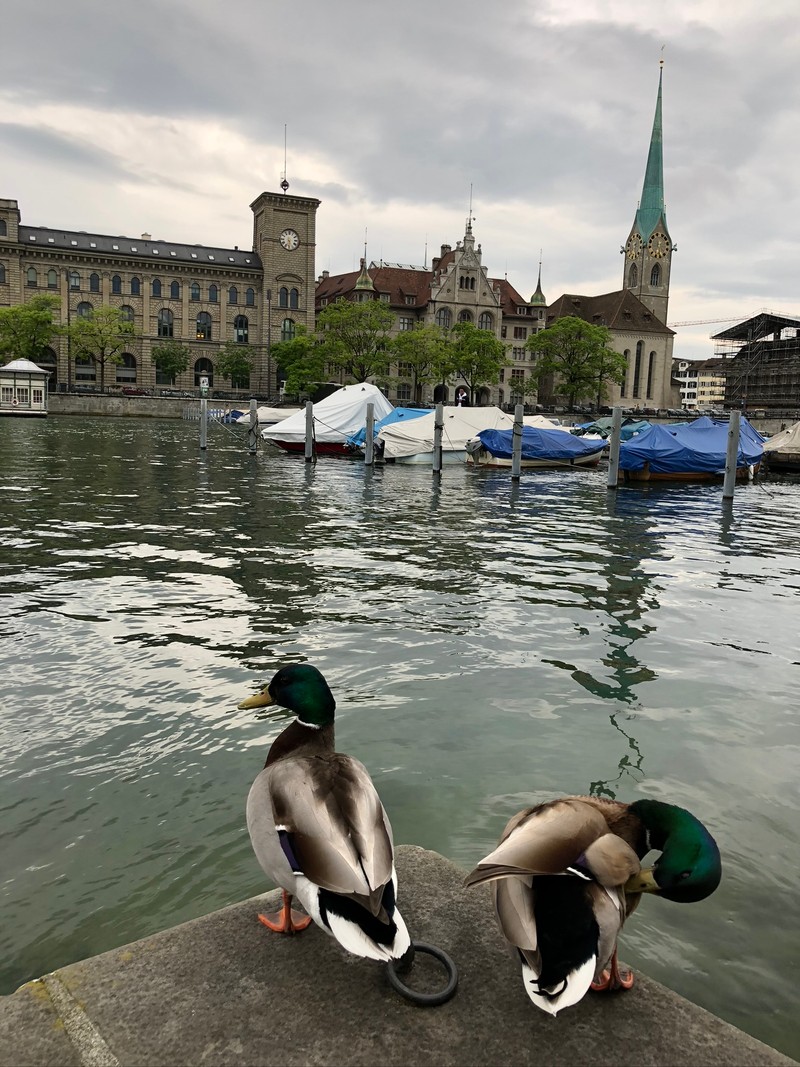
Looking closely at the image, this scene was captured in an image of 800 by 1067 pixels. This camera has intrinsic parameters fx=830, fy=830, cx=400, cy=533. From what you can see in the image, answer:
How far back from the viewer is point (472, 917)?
3033 millimetres

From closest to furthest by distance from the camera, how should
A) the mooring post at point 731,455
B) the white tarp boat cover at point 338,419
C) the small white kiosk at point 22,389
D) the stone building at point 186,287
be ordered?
the mooring post at point 731,455, the white tarp boat cover at point 338,419, the small white kiosk at point 22,389, the stone building at point 186,287

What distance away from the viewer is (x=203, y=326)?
10394cm

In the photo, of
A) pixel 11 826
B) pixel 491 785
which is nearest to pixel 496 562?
pixel 491 785

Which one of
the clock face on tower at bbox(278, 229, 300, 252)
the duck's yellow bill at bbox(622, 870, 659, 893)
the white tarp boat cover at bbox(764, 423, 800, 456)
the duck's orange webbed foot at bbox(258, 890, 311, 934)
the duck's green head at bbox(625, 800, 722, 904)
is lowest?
the duck's orange webbed foot at bbox(258, 890, 311, 934)

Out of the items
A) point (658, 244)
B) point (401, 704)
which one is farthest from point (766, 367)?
point (401, 704)

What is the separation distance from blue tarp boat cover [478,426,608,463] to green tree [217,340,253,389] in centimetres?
7033

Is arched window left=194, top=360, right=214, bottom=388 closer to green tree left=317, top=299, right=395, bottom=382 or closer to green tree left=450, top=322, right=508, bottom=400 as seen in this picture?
green tree left=317, top=299, right=395, bottom=382

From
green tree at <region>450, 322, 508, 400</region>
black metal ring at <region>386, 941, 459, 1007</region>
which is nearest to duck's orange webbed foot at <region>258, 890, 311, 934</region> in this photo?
black metal ring at <region>386, 941, 459, 1007</region>

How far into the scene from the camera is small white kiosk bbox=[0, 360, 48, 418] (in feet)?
201

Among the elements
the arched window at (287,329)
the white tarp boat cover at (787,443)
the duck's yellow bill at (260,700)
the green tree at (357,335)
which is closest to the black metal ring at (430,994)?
the duck's yellow bill at (260,700)

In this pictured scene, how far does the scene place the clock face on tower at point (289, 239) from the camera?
104 m

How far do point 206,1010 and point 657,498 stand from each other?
2365cm

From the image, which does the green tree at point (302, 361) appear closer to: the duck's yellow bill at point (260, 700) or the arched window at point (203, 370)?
the arched window at point (203, 370)

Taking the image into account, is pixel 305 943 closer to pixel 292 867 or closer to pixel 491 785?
pixel 292 867
